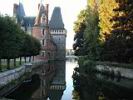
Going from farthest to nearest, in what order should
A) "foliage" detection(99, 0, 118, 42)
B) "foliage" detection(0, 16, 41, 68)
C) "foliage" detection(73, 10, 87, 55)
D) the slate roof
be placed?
the slate roof, "foliage" detection(73, 10, 87, 55), "foliage" detection(99, 0, 118, 42), "foliage" detection(0, 16, 41, 68)

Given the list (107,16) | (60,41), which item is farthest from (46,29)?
(107,16)

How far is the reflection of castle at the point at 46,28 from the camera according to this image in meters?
95.8

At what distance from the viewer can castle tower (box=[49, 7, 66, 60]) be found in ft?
367

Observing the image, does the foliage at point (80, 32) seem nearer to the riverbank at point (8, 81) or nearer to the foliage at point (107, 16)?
the foliage at point (107, 16)

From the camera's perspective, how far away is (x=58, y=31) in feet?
379

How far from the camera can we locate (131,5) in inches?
1373

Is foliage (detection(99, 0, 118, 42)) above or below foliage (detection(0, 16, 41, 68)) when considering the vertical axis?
above

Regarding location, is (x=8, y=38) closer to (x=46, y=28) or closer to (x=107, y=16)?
(x=107, y=16)

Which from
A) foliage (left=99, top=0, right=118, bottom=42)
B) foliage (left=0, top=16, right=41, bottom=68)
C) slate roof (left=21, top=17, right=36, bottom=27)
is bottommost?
foliage (left=0, top=16, right=41, bottom=68)

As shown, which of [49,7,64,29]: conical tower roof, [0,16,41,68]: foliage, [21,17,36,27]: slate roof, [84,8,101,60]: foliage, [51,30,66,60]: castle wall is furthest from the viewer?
[51,30,66,60]: castle wall

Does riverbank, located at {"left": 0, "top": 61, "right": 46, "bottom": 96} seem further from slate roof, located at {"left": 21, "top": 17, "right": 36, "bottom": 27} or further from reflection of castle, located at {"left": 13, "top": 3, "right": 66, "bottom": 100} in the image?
slate roof, located at {"left": 21, "top": 17, "right": 36, "bottom": 27}

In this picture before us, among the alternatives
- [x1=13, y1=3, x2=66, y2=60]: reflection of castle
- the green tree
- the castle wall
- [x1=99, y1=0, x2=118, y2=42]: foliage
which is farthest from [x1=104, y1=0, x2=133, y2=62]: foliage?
the castle wall

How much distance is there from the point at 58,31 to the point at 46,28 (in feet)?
65.1

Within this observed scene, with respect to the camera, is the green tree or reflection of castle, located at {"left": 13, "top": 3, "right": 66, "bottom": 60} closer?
the green tree
